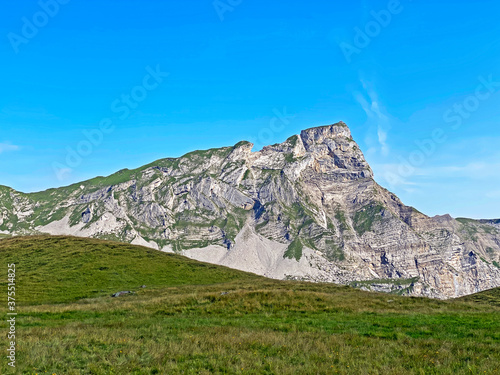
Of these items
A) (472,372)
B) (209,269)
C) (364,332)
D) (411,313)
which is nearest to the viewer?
(472,372)

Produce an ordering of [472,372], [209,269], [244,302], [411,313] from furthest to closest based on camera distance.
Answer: [209,269], [244,302], [411,313], [472,372]

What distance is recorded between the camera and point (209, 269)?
100 metres

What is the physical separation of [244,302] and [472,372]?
2501 cm

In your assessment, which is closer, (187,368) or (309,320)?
(187,368)

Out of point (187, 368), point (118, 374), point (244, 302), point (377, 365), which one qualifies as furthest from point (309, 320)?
point (118, 374)

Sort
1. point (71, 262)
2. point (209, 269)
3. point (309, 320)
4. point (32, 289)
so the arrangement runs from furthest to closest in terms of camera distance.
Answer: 1. point (209, 269)
2. point (71, 262)
3. point (32, 289)
4. point (309, 320)

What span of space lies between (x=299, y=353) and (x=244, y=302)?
2023 cm

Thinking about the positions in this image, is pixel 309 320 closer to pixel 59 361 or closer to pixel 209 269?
pixel 59 361

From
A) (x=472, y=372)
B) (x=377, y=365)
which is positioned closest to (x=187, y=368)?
(x=377, y=365)

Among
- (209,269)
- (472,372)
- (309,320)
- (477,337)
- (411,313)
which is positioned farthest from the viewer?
(209,269)

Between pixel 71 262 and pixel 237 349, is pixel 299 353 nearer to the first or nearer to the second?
pixel 237 349

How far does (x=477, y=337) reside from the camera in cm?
2092

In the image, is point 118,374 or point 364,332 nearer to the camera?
point 118,374

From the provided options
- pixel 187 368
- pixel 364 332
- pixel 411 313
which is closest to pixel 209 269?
pixel 411 313
